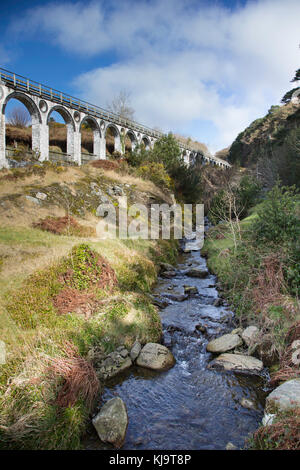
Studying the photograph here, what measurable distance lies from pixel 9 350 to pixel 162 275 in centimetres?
877

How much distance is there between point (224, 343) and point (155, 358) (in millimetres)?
1906

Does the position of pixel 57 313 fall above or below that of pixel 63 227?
below

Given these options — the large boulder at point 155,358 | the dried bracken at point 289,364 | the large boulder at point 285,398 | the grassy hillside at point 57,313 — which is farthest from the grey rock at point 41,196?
the large boulder at point 285,398

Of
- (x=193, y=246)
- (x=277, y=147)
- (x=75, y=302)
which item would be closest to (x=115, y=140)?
(x=277, y=147)

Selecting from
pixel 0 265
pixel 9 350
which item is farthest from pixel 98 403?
pixel 0 265

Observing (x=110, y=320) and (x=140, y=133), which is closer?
(x=110, y=320)

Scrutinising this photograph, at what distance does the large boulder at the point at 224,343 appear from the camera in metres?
7.18

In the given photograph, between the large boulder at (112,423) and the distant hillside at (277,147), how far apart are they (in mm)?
9978

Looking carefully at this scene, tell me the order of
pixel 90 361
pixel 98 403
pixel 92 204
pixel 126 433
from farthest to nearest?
pixel 92 204 < pixel 90 361 < pixel 98 403 < pixel 126 433

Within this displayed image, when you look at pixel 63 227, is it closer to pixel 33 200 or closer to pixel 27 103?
pixel 33 200

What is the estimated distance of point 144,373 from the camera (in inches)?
253

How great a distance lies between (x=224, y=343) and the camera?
729 cm

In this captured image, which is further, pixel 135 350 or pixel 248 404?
pixel 135 350

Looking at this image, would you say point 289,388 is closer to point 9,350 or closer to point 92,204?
point 9,350
